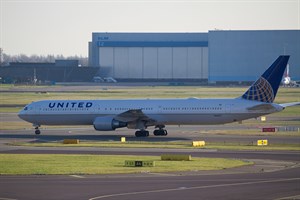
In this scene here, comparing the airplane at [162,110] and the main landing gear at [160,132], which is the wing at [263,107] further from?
the main landing gear at [160,132]

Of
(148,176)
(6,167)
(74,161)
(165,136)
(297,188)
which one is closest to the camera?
(297,188)

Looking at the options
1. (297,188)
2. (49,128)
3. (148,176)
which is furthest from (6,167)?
(49,128)

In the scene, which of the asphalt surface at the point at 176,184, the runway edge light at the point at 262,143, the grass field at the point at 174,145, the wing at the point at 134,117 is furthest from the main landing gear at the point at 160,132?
the asphalt surface at the point at 176,184

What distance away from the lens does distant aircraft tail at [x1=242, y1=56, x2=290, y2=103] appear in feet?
210

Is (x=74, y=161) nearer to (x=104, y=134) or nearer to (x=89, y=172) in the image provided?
(x=89, y=172)

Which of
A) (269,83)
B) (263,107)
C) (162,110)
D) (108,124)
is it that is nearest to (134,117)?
(108,124)

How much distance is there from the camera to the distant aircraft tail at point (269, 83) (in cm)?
6406

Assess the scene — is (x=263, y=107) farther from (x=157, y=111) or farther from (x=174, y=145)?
(x=174, y=145)

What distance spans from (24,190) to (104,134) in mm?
37401

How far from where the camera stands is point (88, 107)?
68.6 m

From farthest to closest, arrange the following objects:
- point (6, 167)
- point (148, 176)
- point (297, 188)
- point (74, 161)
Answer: point (74, 161), point (6, 167), point (148, 176), point (297, 188)

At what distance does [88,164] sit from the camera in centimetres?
4275

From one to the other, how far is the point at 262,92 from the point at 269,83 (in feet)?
3.09

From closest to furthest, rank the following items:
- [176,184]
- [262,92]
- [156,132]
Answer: [176,184] < [262,92] < [156,132]
